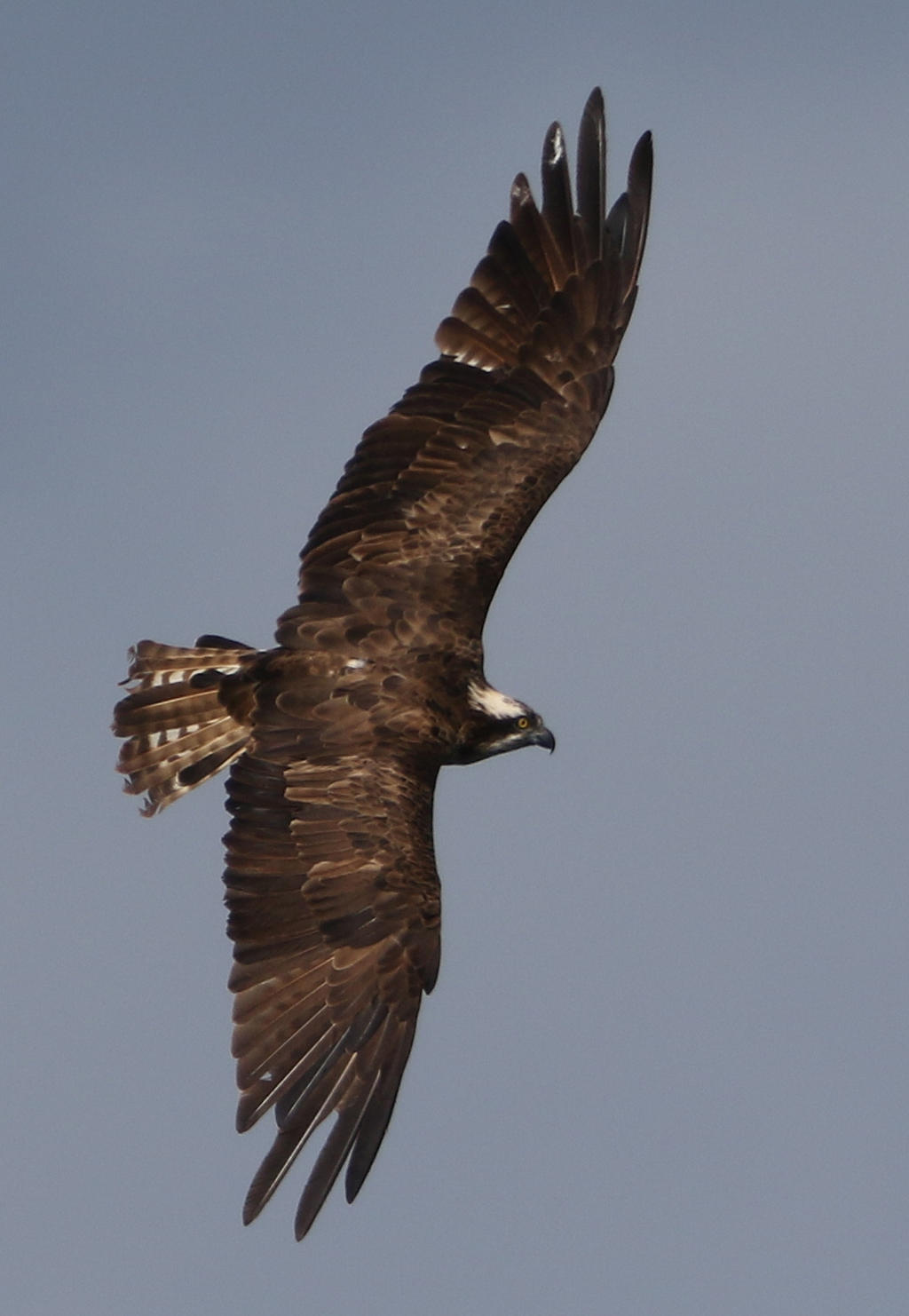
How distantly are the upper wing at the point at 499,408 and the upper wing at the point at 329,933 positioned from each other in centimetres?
108

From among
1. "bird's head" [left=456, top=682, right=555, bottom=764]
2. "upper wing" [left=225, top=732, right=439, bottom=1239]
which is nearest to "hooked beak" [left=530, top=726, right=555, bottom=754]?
"bird's head" [left=456, top=682, right=555, bottom=764]

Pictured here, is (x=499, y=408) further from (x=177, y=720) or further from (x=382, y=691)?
(x=177, y=720)

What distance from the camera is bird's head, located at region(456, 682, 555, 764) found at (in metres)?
16.0

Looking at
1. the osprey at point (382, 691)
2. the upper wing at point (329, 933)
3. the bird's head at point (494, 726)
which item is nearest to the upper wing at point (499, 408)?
the osprey at point (382, 691)

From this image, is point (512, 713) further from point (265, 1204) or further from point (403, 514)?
point (265, 1204)

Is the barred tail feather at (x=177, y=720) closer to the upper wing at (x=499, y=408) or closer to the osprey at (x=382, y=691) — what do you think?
the osprey at (x=382, y=691)

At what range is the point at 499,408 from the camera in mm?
16469

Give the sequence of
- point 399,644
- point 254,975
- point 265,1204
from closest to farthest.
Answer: point 265,1204 < point 254,975 < point 399,644

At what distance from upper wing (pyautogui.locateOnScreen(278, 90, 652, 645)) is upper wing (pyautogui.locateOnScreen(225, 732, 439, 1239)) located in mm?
1076

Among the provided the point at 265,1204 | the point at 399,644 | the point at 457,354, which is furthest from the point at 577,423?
the point at 265,1204

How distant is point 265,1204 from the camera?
13641 mm

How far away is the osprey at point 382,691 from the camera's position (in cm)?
1469

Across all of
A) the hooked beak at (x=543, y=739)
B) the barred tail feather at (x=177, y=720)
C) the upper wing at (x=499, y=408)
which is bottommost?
the hooked beak at (x=543, y=739)

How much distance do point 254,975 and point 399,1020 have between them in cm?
80
